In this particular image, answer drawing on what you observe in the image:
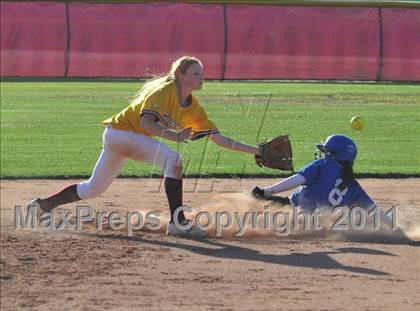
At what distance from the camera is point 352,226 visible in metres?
7.84

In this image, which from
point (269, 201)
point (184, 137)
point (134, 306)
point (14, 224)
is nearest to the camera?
point (134, 306)

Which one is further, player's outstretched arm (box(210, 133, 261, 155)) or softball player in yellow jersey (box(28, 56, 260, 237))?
player's outstretched arm (box(210, 133, 261, 155))

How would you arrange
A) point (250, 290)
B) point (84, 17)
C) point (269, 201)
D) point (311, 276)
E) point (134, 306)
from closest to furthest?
point (134, 306), point (250, 290), point (311, 276), point (269, 201), point (84, 17)

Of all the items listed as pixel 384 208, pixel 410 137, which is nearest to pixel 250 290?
pixel 384 208

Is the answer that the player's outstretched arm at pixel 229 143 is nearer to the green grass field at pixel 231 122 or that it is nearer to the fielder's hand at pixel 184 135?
the fielder's hand at pixel 184 135

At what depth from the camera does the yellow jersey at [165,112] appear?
23.9 ft

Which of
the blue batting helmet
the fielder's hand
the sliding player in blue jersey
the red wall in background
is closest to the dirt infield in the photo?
the sliding player in blue jersey

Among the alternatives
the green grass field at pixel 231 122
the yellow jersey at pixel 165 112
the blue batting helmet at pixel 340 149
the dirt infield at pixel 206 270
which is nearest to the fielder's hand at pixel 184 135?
the yellow jersey at pixel 165 112

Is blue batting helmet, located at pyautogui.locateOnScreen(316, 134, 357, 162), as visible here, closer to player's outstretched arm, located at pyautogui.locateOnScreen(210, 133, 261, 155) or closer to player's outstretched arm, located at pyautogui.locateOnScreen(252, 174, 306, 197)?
player's outstretched arm, located at pyautogui.locateOnScreen(252, 174, 306, 197)

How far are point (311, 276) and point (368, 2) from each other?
15.0m

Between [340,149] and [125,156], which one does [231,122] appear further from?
[125,156]

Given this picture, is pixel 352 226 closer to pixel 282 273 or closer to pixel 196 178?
pixel 282 273

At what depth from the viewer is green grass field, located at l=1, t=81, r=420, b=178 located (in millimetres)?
11703

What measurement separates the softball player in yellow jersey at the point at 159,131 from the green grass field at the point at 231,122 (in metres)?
3.18
